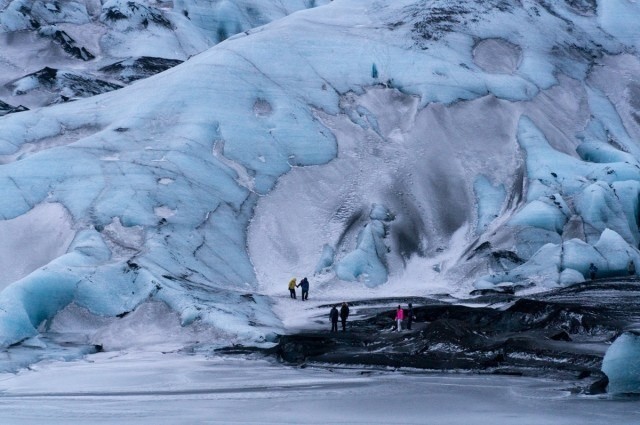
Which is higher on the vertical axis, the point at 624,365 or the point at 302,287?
the point at 302,287

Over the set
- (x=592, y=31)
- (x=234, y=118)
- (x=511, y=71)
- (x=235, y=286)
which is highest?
(x=592, y=31)

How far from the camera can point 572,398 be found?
18344 mm

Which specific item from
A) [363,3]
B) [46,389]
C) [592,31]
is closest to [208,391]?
[46,389]

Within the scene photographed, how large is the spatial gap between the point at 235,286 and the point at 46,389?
1475 cm

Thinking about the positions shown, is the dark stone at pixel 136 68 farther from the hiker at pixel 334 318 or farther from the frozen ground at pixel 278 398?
the frozen ground at pixel 278 398

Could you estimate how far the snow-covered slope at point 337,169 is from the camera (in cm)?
3481

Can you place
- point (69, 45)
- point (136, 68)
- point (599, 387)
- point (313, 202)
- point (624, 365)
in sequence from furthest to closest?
point (69, 45), point (136, 68), point (313, 202), point (599, 387), point (624, 365)

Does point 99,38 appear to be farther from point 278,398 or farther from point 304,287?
point 278,398

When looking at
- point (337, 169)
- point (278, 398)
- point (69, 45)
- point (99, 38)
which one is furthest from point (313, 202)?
point (99, 38)

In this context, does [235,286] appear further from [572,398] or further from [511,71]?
[511,71]

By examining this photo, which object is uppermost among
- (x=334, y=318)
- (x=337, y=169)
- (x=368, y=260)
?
(x=337, y=169)

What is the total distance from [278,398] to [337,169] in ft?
84.7

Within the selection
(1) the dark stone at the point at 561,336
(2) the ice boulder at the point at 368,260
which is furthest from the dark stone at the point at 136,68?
(1) the dark stone at the point at 561,336

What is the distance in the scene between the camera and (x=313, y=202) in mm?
42125
